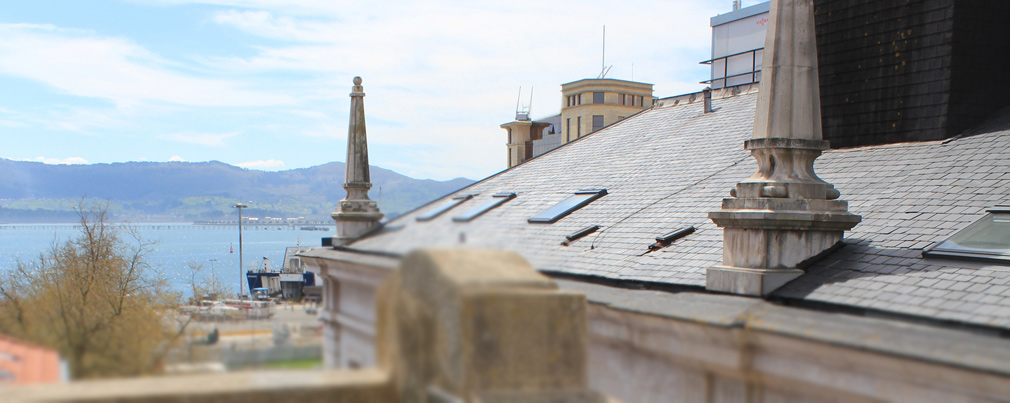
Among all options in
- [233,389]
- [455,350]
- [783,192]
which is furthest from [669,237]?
[233,389]

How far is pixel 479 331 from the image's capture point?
2.71 metres

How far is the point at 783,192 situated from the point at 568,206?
7617 millimetres

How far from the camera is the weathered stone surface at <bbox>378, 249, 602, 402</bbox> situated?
2713mm

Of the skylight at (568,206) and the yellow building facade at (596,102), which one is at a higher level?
the yellow building facade at (596,102)

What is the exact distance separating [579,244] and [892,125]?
23.2ft

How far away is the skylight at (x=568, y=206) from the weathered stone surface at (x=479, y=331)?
13222 millimetres

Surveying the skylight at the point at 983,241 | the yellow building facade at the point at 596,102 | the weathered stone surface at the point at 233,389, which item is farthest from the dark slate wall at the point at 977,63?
the yellow building facade at the point at 596,102

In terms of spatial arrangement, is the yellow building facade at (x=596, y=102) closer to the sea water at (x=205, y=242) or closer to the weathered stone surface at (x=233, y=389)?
the sea water at (x=205, y=242)

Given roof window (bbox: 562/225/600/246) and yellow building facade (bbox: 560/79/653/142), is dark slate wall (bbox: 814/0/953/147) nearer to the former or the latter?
roof window (bbox: 562/225/600/246)

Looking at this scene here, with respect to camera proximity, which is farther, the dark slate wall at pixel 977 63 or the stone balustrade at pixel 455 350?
the dark slate wall at pixel 977 63

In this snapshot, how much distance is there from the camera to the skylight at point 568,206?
1692 centimetres

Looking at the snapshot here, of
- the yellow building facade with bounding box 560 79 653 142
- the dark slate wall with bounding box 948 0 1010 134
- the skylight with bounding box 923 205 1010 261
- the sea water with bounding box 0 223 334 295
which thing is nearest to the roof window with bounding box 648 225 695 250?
the skylight with bounding box 923 205 1010 261

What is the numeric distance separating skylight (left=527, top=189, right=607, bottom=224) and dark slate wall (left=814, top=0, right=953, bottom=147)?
5341 mm

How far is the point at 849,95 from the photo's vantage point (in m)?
17.6
